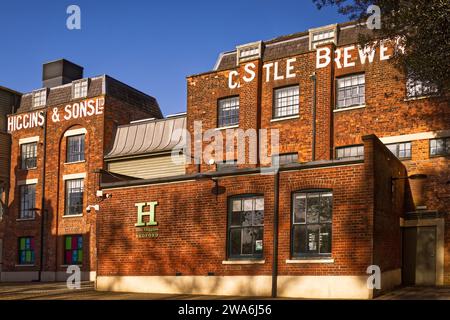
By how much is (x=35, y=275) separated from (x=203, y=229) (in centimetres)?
1859

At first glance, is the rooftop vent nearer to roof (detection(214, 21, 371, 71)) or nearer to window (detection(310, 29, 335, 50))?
roof (detection(214, 21, 371, 71))

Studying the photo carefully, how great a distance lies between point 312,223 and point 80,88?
21.9 meters

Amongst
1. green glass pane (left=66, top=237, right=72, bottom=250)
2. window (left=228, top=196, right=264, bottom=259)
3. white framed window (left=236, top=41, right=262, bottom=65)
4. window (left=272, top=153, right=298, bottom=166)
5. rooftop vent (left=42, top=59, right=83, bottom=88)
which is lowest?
green glass pane (left=66, top=237, right=72, bottom=250)

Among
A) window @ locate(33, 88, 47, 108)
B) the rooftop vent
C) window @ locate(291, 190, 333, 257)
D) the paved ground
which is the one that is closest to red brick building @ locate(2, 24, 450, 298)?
window @ locate(291, 190, 333, 257)

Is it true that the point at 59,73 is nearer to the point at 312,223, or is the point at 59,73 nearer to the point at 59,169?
the point at 59,169

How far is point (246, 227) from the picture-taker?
62.2 feet

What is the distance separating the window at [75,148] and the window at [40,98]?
3.81 metres

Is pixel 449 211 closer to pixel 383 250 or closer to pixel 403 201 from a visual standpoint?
pixel 403 201

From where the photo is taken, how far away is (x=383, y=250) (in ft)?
58.9

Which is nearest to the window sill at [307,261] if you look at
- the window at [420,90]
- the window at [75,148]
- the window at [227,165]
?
the window at [420,90]

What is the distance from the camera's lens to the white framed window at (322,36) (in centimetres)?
2575

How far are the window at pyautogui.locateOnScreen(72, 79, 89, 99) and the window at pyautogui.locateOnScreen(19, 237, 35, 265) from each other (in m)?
9.22

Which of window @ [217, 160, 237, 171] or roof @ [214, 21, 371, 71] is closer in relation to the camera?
roof @ [214, 21, 371, 71]

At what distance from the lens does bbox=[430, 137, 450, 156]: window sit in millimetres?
21969
